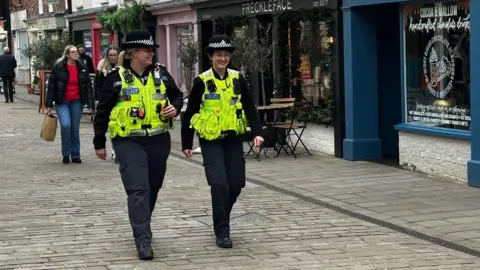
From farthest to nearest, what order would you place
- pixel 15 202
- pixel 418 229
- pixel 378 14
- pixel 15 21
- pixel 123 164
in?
pixel 15 21, pixel 378 14, pixel 15 202, pixel 418 229, pixel 123 164

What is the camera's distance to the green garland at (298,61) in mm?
14453

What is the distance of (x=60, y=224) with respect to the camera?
30.1 ft

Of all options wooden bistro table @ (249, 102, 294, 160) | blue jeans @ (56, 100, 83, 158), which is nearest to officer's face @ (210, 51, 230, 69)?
wooden bistro table @ (249, 102, 294, 160)

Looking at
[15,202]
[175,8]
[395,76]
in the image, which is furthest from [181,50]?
[15,202]

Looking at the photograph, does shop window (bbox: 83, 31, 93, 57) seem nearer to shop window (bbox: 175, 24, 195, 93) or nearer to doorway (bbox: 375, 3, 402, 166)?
shop window (bbox: 175, 24, 195, 93)

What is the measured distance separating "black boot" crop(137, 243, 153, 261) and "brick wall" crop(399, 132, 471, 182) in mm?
5184

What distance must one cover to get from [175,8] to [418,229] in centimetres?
1471

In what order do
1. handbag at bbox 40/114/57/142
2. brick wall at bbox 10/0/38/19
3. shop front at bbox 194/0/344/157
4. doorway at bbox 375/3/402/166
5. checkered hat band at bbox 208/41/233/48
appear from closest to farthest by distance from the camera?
checkered hat band at bbox 208/41/233/48, handbag at bbox 40/114/57/142, doorway at bbox 375/3/402/166, shop front at bbox 194/0/344/157, brick wall at bbox 10/0/38/19

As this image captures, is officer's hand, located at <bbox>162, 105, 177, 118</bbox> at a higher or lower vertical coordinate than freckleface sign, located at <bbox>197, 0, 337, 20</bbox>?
lower

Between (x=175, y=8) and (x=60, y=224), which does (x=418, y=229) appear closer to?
(x=60, y=224)

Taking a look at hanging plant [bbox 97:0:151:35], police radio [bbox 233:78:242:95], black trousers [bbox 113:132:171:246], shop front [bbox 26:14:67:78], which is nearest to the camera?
black trousers [bbox 113:132:171:246]

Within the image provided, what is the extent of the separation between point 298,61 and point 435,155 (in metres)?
4.58

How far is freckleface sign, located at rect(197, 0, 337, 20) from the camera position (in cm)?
1490

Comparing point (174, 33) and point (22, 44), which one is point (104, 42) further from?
point (22, 44)
